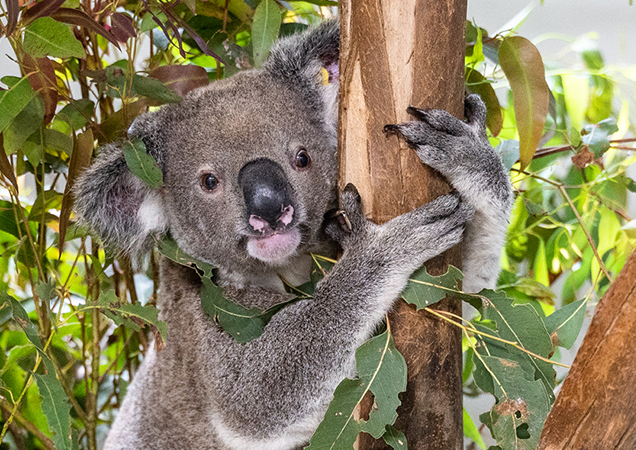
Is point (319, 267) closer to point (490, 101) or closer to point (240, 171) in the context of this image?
point (240, 171)

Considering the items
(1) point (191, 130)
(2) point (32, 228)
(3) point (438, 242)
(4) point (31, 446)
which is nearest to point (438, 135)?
(3) point (438, 242)

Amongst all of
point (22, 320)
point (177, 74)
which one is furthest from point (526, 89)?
point (22, 320)

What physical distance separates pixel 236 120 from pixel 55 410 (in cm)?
91

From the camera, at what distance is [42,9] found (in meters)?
1.48

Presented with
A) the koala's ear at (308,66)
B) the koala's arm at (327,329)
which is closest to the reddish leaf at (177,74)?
the koala's ear at (308,66)

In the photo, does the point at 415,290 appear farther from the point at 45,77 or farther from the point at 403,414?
the point at 45,77

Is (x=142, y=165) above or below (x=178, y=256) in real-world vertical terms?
above

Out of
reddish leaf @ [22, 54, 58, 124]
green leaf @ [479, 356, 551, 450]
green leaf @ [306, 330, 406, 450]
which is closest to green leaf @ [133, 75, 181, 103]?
reddish leaf @ [22, 54, 58, 124]

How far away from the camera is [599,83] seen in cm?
240

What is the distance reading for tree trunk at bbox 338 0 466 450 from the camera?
1333 millimetres

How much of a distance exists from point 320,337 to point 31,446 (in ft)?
5.93

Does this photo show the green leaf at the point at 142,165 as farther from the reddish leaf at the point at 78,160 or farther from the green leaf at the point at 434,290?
the green leaf at the point at 434,290

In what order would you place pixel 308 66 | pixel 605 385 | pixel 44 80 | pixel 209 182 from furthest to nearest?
pixel 308 66, pixel 209 182, pixel 44 80, pixel 605 385

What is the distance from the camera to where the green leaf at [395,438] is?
4.40 ft
